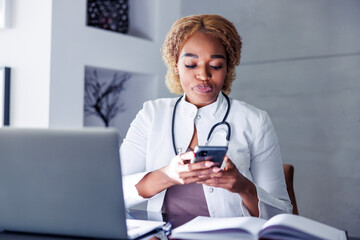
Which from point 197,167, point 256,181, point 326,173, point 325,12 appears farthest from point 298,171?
point 197,167

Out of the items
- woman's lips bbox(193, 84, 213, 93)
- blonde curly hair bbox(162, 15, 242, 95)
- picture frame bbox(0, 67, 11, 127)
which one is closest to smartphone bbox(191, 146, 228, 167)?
woman's lips bbox(193, 84, 213, 93)

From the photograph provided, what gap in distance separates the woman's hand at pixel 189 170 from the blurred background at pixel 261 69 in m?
1.91

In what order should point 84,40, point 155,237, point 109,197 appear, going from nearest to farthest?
1. point 109,197
2. point 155,237
3. point 84,40

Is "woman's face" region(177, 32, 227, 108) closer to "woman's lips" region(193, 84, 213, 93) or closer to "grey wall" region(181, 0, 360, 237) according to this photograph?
"woman's lips" region(193, 84, 213, 93)

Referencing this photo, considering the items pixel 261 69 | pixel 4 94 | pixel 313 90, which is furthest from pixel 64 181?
pixel 261 69

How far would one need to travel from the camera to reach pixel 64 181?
3.08ft

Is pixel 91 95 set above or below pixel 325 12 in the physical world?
below

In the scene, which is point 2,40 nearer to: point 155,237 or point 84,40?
point 84,40

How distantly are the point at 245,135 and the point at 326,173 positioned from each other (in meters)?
2.13

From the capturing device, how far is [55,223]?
38.3 inches

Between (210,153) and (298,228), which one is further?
(210,153)

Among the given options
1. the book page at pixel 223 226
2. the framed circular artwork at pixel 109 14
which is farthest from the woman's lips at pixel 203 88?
the framed circular artwork at pixel 109 14

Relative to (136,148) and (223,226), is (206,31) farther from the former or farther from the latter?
(223,226)

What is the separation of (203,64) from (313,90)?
7.26ft
